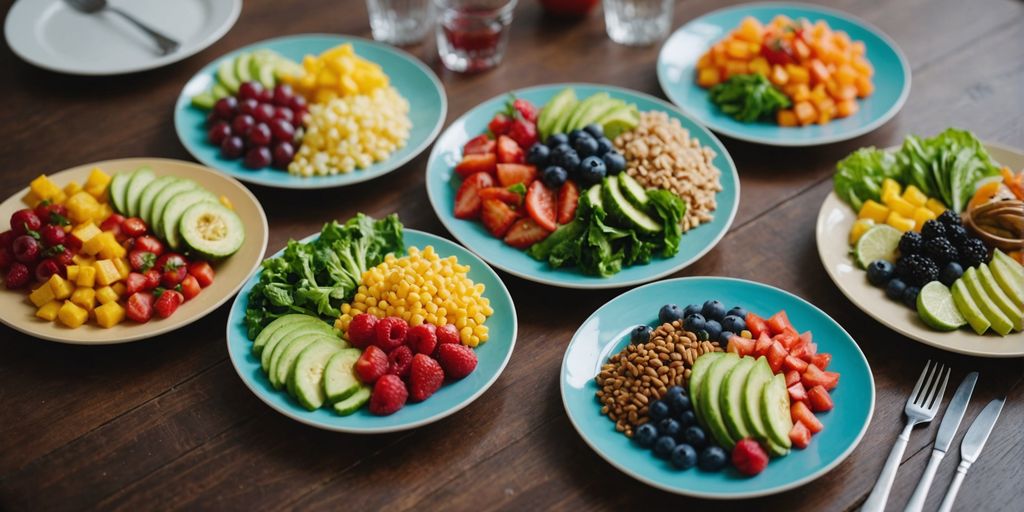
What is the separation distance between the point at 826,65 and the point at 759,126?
0.35 metres

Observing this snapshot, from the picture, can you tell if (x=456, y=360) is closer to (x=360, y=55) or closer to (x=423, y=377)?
(x=423, y=377)

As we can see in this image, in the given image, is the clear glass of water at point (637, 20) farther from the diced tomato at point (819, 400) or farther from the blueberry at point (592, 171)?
the diced tomato at point (819, 400)

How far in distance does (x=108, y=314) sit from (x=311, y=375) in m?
0.60

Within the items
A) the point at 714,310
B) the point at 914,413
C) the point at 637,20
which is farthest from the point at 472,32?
the point at 914,413

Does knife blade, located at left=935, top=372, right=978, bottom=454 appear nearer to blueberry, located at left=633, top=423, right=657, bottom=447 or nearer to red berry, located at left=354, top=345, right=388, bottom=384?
blueberry, located at left=633, top=423, right=657, bottom=447

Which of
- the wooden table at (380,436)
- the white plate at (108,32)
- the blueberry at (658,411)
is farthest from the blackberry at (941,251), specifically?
the white plate at (108,32)

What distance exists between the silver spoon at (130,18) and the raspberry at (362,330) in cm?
167

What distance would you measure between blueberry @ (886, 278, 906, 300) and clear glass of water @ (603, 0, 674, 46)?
1518mm

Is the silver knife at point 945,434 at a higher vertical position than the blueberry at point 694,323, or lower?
lower

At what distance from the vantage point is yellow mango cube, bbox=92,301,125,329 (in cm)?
223

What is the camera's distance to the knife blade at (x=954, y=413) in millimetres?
2057

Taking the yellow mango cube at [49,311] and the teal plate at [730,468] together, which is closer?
the teal plate at [730,468]

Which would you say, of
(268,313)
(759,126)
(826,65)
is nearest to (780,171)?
(759,126)

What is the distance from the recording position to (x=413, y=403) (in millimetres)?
2078
